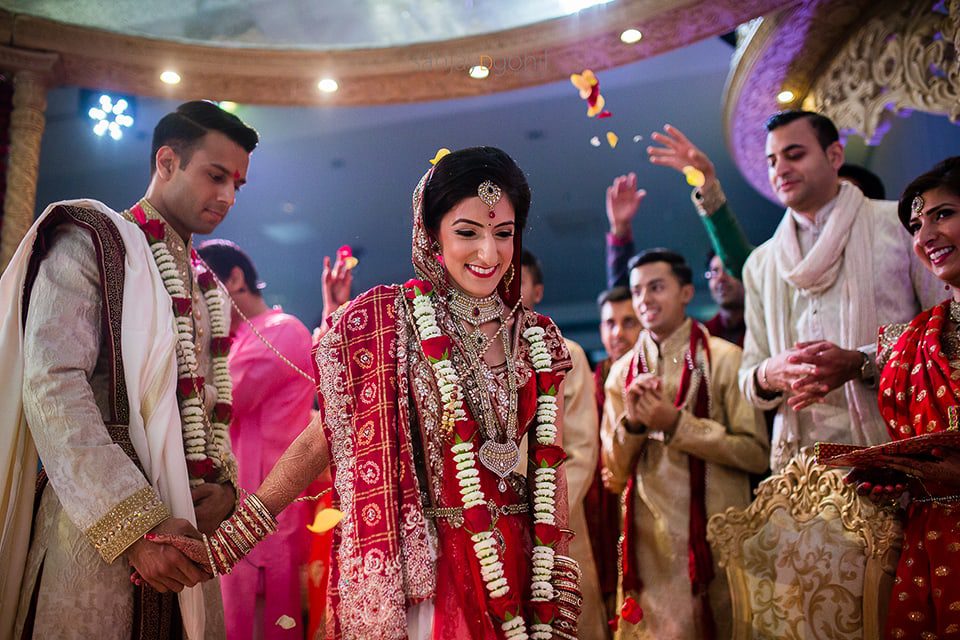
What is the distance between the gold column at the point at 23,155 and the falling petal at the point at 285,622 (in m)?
2.15

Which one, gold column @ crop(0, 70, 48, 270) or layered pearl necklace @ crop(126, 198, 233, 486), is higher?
gold column @ crop(0, 70, 48, 270)

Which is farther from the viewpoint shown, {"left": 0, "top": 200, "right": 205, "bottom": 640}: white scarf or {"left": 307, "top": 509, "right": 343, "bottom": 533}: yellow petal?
{"left": 307, "top": 509, "right": 343, "bottom": 533}: yellow petal

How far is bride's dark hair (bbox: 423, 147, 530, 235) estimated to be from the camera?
2.15 m

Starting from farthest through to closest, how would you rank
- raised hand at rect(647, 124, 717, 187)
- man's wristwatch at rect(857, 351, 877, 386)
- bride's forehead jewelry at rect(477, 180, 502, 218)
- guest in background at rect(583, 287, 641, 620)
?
guest in background at rect(583, 287, 641, 620) → raised hand at rect(647, 124, 717, 187) → man's wristwatch at rect(857, 351, 877, 386) → bride's forehead jewelry at rect(477, 180, 502, 218)

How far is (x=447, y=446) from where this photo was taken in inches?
80.9

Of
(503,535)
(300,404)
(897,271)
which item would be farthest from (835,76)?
(503,535)

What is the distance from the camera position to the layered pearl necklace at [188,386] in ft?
8.05

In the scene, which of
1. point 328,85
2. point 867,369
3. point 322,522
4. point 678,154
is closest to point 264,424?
point 322,522

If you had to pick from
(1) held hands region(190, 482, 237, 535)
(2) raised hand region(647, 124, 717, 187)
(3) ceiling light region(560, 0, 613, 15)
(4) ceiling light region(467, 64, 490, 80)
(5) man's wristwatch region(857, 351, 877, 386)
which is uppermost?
(3) ceiling light region(560, 0, 613, 15)

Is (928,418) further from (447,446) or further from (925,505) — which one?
(447,446)

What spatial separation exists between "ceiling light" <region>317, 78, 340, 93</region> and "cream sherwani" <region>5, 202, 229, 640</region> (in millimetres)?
2580

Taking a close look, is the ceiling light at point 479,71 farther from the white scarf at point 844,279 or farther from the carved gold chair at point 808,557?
the carved gold chair at point 808,557

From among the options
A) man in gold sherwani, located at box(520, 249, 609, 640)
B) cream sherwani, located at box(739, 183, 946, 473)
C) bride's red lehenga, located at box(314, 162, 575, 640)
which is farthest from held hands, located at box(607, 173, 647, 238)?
bride's red lehenga, located at box(314, 162, 575, 640)

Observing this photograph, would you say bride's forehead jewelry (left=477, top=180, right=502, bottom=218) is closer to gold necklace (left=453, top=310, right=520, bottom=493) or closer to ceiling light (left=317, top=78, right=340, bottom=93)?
gold necklace (left=453, top=310, right=520, bottom=493)
